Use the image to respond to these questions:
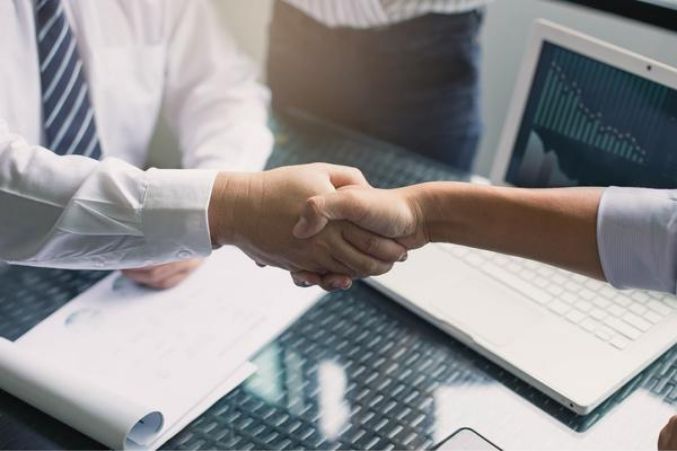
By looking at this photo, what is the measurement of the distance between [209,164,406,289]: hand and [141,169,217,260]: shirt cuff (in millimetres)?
14

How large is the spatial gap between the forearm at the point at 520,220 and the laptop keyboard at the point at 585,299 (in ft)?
0.37

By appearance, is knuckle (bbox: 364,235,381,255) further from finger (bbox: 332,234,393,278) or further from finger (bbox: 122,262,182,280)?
finger (bbox: 122,262,182,280)

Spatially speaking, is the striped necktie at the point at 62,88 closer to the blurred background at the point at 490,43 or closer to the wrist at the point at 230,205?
the wrist at the point at 230,205

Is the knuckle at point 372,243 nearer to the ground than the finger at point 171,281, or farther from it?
farther from it

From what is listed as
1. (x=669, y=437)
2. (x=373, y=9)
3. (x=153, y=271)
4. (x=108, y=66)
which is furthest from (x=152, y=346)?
(x=373, y=9)

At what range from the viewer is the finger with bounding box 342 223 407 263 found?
0.93 metres

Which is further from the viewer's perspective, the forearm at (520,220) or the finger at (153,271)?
the finger at (153,271)

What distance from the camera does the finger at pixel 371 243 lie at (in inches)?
36.6

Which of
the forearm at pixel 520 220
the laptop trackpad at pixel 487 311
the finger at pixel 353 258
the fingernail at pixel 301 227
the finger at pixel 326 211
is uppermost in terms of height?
the forearm at pixel 520 220

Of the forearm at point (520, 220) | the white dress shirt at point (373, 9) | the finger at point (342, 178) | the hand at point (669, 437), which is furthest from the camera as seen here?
the white dress shirt at point (373, 9)

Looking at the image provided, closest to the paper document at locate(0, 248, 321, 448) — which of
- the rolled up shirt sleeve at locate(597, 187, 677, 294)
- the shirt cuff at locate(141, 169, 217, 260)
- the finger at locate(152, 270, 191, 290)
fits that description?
the finger at locate(152, 270, 191, 290)

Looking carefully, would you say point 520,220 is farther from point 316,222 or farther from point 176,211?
point 176,211

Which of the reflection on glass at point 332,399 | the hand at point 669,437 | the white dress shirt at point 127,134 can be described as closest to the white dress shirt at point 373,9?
the white dress shirt at point 127,134

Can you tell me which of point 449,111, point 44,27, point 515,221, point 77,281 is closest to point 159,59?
point 44,27
